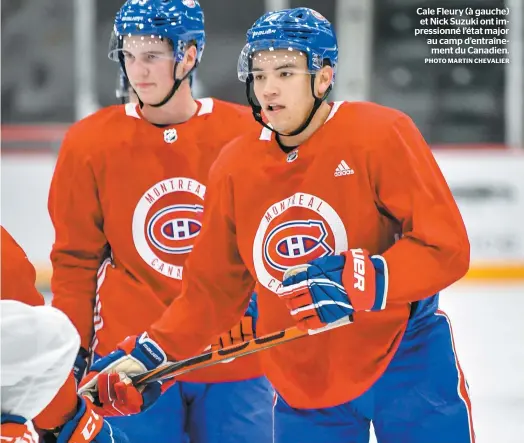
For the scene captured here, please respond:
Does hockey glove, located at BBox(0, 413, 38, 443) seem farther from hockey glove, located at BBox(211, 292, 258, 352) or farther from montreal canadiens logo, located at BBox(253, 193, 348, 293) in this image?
hockey glove, located at BBox(211, 292, 258, 352)

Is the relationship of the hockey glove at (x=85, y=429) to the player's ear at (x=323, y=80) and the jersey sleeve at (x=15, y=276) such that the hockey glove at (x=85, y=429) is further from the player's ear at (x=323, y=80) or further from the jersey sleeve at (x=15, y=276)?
the player's ear at (x=323, y=80)

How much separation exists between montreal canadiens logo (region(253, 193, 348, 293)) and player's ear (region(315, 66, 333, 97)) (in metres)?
0.19

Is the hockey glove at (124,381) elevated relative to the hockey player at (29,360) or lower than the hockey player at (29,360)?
lower

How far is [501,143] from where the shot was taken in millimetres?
5797

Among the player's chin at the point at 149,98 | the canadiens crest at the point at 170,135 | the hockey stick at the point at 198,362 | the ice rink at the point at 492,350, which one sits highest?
the player's chin at the point at 149,98

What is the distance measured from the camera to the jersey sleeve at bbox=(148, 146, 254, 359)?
7.16ft

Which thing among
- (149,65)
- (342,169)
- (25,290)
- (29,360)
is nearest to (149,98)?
(149,65)

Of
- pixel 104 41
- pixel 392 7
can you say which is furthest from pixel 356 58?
pixel 104 41

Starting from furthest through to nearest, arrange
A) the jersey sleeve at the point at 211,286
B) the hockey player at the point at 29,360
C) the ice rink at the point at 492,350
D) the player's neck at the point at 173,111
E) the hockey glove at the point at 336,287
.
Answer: the ice rink at the point at 492,350, the player's neck at the point at 173,111, the jersey sleeve at the point at 211,286, the hockey glove at the point at 336,287, the hockey player at the point at 29,360

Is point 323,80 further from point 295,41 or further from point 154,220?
point 154,220

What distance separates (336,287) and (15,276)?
523mm

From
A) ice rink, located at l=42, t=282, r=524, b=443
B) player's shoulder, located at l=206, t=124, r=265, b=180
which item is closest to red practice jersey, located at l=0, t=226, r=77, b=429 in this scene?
player's shoulder, located at l=206, t=124, r=265, b=180

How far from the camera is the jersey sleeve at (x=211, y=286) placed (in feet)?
7.16

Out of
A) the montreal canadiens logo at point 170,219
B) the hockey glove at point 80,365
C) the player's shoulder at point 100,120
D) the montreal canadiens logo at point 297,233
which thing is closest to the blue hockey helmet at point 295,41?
the montreal canadiens logo at point 297,233
